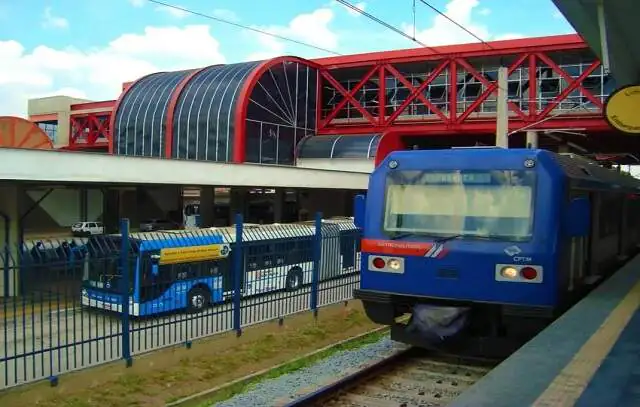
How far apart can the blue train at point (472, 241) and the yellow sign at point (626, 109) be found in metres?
1.52

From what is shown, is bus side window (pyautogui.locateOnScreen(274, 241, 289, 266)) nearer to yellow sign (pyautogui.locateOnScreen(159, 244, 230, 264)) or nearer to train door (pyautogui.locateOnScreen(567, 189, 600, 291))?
yellow sign (pyautogui.locateOnScreen(159, 244, 230, 264))

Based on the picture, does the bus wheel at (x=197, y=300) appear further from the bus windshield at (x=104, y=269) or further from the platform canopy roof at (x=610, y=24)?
the platform canopy roof at (x=610, y=24)

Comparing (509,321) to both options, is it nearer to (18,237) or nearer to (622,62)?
(622,62)

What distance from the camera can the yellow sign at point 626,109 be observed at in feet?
31.0

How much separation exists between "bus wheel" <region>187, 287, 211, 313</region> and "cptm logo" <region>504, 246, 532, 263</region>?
462 cm

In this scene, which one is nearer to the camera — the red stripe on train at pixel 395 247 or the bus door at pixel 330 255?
the red stripe on train at pixel 395 247

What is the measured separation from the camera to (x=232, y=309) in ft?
33.3

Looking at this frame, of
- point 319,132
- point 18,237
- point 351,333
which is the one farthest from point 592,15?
point 319,132

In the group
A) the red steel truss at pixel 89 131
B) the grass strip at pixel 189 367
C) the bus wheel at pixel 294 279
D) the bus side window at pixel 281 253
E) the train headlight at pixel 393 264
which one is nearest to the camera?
the grass strip at pixel 189 367

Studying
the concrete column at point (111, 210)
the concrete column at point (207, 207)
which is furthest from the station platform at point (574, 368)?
the concrete column at point (207, 207)

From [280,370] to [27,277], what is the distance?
3.51 meters

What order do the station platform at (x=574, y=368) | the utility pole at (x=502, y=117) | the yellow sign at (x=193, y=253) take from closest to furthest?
the station platform at (x=574, y=368) → the yellow sign at (x=193, y=253) → the utility pole at (x=502, y=117)

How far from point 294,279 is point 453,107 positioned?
32.7m

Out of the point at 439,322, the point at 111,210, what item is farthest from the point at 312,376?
the point at 111,210
